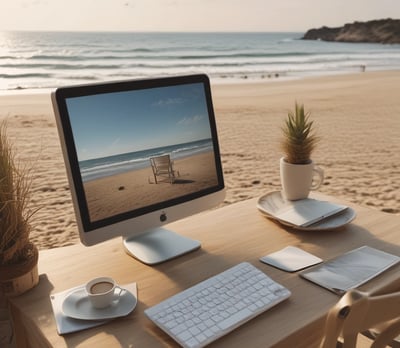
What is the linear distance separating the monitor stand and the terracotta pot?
0.28 m

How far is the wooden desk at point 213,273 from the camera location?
35.5 inches

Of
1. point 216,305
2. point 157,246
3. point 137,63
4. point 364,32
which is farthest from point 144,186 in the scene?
point 364,32

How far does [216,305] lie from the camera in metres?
0.97

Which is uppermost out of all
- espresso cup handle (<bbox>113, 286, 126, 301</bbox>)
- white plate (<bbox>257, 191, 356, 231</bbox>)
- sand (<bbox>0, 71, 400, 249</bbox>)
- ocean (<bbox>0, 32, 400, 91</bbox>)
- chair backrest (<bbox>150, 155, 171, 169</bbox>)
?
ocean (<bbox>0, 32, 400, 91</bbox>)

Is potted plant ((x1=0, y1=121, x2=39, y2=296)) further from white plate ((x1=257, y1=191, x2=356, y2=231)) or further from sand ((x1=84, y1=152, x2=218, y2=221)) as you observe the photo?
white plate ((x1=257, y1=191, x2=356, y2=231))

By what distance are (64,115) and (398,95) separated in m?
9.73

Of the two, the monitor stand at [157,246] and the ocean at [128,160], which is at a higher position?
the ocean at [128,160]

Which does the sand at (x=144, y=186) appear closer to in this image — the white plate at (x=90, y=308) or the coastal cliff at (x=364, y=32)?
the white plate at (x=90, y=308)

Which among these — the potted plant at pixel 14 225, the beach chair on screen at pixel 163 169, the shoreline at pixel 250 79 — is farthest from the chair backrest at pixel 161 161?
the shoreline at pixel 250 79

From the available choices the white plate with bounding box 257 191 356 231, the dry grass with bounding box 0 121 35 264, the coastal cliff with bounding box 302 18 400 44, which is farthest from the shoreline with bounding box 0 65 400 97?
the coastal cliff with bounding box 302 18 400 44

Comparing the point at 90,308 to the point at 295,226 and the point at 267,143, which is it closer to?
the point at 295,226

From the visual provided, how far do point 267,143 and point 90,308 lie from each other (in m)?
4.80

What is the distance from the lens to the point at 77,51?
55.3 ft

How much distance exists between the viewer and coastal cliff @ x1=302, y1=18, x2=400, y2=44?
31.0m
